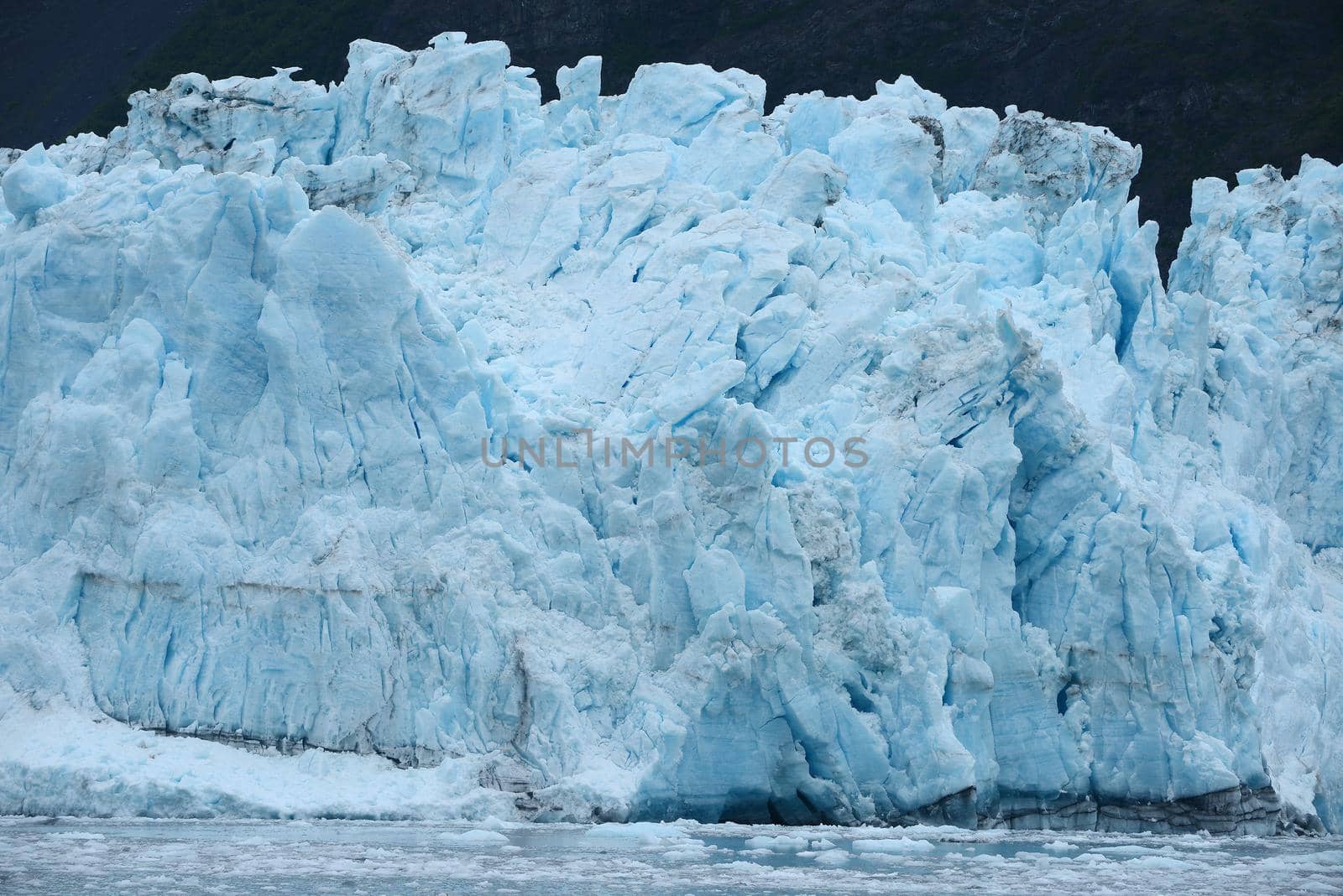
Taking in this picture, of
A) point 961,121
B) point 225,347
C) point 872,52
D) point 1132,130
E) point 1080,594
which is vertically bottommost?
point 1080,594

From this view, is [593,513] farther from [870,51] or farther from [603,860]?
[870,51]

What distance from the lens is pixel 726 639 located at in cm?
1577

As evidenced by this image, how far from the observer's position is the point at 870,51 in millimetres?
40688

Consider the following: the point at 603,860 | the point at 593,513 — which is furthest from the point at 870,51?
the point at 603,860

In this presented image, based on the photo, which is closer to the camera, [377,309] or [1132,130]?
[377,309]

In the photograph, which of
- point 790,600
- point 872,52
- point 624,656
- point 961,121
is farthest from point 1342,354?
point 872,52

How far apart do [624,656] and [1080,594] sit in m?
4.89

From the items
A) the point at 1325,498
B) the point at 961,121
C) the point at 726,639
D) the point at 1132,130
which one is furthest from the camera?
the point at 1132,130

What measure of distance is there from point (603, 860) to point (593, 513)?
4611 mm

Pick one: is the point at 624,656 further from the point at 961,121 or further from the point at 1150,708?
the point at 961,121

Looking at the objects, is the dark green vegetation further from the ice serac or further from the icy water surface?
the icy water surface

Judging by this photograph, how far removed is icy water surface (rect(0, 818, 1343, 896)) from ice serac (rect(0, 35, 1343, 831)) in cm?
82

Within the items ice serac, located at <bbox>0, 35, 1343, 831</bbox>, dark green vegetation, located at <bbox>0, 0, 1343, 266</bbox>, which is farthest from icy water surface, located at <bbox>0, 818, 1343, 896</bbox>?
dark green vegetation, located at <bbox>0, 0, 1343, 266</bbox>

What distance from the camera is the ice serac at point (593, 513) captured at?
609 inches
